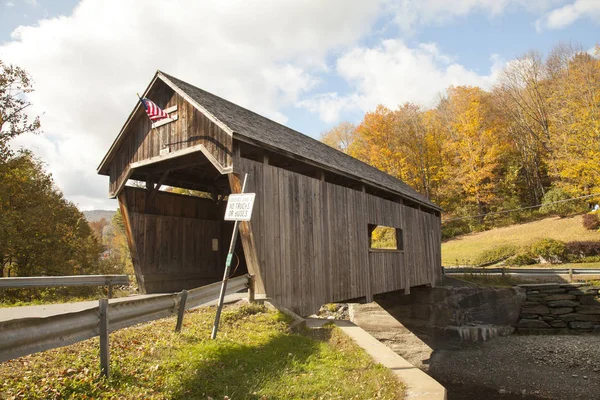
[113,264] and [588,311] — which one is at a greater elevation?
[113,264]

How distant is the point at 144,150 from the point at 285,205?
4.13 meters

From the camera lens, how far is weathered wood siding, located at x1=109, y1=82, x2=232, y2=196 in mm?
8344

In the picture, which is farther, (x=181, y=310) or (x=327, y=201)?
(x=327, y=201)

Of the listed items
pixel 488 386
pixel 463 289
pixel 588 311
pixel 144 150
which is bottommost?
pixel 488 386

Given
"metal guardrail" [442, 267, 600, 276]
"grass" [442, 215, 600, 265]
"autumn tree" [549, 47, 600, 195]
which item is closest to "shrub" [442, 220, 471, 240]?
"grass" [442, 215, 600, 265]

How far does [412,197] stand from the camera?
14984 mm

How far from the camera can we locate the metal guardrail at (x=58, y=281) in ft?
22.3

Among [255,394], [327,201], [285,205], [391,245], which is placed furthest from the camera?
[391,245]

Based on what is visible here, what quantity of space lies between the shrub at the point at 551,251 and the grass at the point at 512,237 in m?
1.25

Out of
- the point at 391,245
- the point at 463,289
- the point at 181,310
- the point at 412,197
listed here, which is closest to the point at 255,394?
the point at 181,310

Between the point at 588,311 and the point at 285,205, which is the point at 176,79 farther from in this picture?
the point at 588,311

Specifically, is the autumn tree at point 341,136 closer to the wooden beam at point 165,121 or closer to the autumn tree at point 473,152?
the autumn tree at point 473,152

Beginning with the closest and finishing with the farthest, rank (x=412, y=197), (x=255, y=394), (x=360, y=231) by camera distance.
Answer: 1. (x=255, y=394)
2. (x=360, y=231)
3. (x=412, y=197)

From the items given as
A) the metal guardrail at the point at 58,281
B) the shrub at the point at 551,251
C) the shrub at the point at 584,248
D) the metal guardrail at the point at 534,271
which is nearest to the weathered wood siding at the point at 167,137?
the metal guardrail at the point at 58,281
